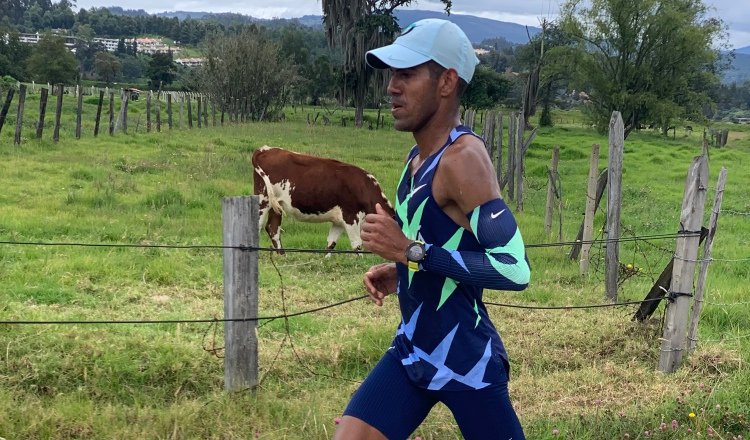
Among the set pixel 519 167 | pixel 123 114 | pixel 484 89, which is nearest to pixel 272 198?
pixel 519 167

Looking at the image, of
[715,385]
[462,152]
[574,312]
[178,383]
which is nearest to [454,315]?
[462,152]

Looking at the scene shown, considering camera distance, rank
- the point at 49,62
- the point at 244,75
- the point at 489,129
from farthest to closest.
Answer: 1. the point at 49,62
2. the point at 244,75
3. the point at 489,129

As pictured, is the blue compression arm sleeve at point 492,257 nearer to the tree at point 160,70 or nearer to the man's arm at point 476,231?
the man's arm at point 476,231

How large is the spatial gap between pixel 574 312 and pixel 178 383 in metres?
3.47

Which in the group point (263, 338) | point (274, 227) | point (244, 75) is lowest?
point (263, 338)

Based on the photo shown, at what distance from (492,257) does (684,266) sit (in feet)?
9.62

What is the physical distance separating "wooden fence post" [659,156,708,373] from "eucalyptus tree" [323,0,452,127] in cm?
2819

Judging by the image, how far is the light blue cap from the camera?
2.18 metres

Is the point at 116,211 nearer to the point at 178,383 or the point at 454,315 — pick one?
the point at 178,383

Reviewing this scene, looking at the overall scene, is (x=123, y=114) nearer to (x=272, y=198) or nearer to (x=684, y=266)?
(x=272, y=198)

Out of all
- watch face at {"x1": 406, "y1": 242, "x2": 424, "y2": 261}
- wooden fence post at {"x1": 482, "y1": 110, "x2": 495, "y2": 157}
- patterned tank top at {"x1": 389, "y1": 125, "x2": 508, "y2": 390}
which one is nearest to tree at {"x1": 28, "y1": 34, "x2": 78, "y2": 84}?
wooden fence post at {"x1": 482, "y1": 110, "x2": 495, "y2": 157}

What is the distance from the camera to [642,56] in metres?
34.9

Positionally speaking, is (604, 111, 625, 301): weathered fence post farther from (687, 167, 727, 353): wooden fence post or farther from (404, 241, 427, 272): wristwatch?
(404, 241, 427, 272): wristwatch

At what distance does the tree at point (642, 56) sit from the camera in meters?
33.7
